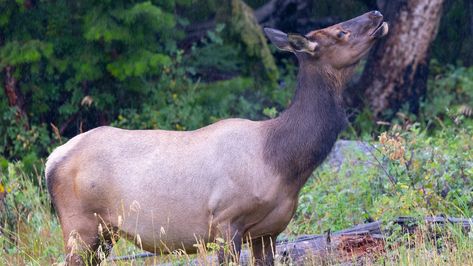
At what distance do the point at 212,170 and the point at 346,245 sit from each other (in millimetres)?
1251

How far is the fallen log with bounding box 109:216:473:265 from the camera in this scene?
21.9 feet

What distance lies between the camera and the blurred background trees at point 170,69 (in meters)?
11.0

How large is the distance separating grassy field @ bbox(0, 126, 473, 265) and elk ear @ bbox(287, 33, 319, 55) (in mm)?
1009

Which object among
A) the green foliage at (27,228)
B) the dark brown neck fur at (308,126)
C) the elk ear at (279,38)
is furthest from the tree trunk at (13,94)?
the dark brown neck fur at (308,126)

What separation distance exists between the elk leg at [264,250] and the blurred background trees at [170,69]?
3.17 metres

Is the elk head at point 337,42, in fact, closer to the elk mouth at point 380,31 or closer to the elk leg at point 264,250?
the elk mouth at point 380,31

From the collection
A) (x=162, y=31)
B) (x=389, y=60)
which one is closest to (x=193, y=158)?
(x=162, y=31)

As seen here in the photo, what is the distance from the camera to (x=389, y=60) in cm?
1309

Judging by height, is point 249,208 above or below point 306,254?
above

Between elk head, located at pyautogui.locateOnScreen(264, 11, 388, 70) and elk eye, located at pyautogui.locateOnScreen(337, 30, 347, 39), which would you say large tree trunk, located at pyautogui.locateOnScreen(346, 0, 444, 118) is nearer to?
elk head, located at pyautogui.locateOnScreen(264, 11, 388, 70)

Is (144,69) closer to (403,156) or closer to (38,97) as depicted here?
(38,97)

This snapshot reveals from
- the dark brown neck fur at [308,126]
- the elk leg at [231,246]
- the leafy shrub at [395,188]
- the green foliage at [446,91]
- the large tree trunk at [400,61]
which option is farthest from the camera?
the green foliage at [446,91]

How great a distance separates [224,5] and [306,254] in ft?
19.4

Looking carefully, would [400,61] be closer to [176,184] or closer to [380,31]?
[380,31]
